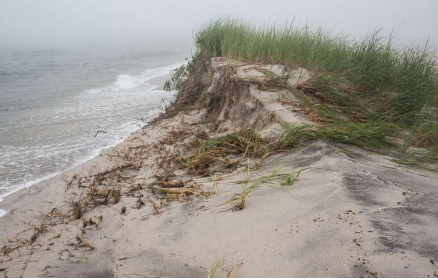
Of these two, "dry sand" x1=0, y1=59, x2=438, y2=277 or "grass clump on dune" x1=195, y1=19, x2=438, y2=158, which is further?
Result: "grass clump on dune" x1=195, y1=19, x2=438, y2=158

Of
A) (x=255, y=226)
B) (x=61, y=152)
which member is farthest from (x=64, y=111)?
Answer: (x=255, y=226)

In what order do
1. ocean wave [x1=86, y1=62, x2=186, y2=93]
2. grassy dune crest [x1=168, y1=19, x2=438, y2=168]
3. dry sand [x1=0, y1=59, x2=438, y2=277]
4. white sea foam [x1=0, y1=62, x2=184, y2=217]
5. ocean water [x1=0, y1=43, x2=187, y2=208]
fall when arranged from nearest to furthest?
1. dry sand [x1=0, y1=59, x2=438, y2=277]
2. grassy dune crest [x1=168, y1=19, x2=438, y2=168]
3. white sea foam [x1=0, y1=62, x2=184, y2=217]
4. ocean water [x1=0, y1=43, x2=187, y2=208]
5. ocean wave [x1=86, y1=62, x2=186, y2=93]

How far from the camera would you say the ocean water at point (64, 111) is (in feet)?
15.3

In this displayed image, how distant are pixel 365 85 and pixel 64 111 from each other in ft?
22.0

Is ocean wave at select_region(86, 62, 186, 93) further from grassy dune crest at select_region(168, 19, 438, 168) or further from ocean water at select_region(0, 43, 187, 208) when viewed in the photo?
grassy dune crest at select_region(168, 19, 438, 168)

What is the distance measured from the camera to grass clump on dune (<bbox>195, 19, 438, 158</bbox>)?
115 inches

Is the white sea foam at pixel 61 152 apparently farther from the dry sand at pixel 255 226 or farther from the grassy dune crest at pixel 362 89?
the grassy dune crest at pixel 362 89

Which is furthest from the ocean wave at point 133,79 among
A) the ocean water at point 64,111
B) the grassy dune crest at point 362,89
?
the grassy dune crest at point 362,89

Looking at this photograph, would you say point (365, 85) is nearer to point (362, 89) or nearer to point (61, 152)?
point (362, 89)

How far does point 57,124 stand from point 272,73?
4.80 metres

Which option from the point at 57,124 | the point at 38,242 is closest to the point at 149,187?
the point at 38,242

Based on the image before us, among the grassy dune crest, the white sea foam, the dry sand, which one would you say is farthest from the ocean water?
the grassy dune crest

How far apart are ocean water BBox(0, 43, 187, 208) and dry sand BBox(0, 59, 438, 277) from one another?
1501 millimetres

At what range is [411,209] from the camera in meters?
1.72
